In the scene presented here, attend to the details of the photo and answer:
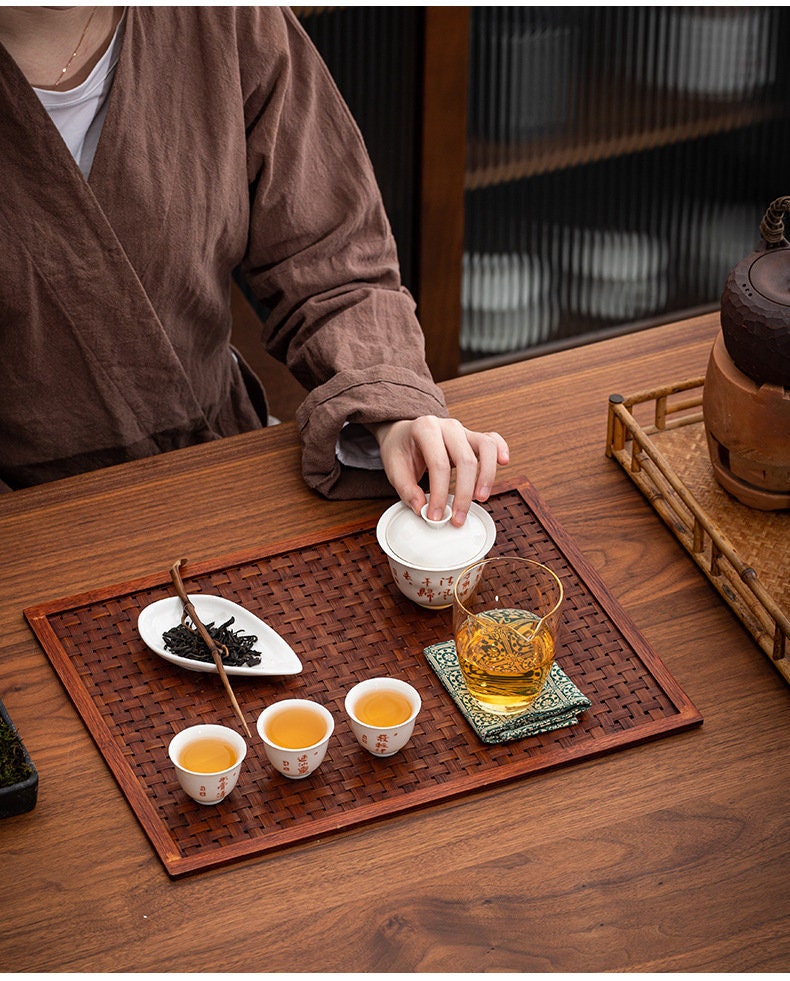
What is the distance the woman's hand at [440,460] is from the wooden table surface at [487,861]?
14 cm

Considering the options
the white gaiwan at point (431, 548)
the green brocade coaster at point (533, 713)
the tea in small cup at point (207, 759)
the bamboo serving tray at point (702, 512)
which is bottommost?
the bamboo serving tray at point (702, 512)

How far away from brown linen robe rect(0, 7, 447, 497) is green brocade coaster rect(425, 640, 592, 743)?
0.33m

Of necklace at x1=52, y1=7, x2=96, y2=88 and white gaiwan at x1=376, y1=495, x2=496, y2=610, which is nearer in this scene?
white gaiwan at x1=376, y1=495, x2=496, y2=610

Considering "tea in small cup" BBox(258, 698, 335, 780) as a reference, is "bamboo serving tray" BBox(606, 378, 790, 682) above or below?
below

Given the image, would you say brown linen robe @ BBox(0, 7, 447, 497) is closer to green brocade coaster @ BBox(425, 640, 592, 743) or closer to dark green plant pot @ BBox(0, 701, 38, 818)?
green brocade coaster @ BBox(425, 640, 592, 743)

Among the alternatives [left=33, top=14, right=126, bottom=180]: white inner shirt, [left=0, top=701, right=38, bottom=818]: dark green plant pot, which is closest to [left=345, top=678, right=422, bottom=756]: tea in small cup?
[left=0, top=701, right=38, bottom=818]: dark green plant pot

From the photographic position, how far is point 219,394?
1.80 metres

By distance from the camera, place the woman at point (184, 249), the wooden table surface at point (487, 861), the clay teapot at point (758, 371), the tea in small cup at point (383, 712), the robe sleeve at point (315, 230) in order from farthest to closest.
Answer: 1. the robe sleeve at point (315, 230)
2. the woman at point (184, 249)
3. the clay teapot at point (758, 371)
4. the tea in small cup at point (383, 712)
5. the wooden table surface at point (487, 861)

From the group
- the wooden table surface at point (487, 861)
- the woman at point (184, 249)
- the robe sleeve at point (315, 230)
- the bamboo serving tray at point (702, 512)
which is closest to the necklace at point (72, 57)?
the woman at point (184, 249)

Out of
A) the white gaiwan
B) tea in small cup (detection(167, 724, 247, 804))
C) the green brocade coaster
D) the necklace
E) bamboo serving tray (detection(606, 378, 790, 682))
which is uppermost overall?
the necklace

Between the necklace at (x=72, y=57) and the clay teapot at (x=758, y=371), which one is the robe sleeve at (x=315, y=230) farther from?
the clay teapot at (x=758, y=371)

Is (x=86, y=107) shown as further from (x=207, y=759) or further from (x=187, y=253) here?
(x=207, y=759)

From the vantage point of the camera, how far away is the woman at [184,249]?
1434 mm

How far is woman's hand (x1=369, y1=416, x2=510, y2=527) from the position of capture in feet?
4.34
